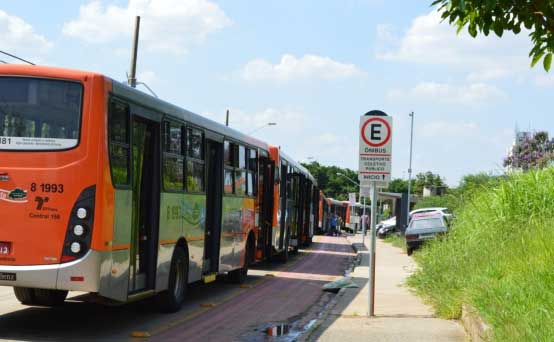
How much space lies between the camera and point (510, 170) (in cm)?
1997

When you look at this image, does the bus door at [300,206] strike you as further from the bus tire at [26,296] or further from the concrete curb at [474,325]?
the concrete curb at [474,325]

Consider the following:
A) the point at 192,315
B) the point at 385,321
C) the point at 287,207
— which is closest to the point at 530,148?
the point at 287,207

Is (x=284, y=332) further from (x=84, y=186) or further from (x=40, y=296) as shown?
(x=84, y=186)

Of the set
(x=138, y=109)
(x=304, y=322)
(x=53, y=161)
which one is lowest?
(x=304, y=322)

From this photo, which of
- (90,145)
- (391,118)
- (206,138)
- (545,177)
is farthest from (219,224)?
(545,177)

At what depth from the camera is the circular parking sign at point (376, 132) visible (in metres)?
12.9

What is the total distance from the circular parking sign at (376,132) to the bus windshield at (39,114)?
4999 mm

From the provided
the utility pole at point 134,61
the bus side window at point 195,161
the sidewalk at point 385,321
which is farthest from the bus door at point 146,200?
the utility pole at point 134,61

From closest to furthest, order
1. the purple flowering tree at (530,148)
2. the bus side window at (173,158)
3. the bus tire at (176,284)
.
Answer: the bus side window at (173,158), the bus tire at (176,284), the purple flowering tree at (530,148)

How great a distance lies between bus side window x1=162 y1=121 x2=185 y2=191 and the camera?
11.7 m

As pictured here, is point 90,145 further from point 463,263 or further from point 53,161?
point 463,263

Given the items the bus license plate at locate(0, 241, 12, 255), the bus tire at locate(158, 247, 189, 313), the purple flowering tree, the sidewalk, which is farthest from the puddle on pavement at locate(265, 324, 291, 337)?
the purple flowering tree

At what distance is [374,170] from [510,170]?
804 cm

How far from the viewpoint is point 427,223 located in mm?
31109
